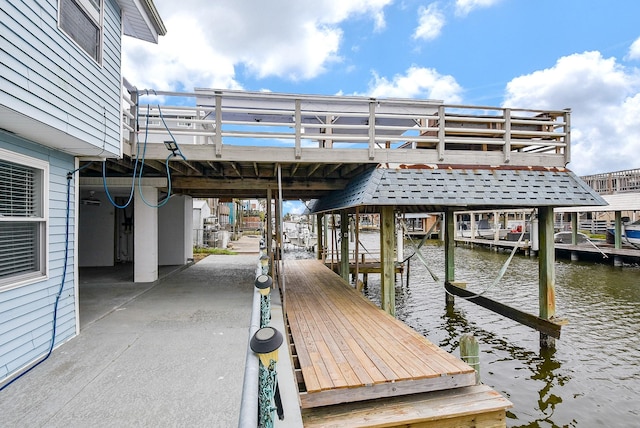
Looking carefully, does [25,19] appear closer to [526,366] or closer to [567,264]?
[526,366]

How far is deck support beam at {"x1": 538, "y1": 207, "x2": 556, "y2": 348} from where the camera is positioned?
261 inches

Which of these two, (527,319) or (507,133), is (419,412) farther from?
(507,133)

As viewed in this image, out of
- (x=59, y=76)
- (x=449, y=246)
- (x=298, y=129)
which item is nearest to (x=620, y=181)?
(x=449, y=246)

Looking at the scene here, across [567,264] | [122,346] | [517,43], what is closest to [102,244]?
[122,346]

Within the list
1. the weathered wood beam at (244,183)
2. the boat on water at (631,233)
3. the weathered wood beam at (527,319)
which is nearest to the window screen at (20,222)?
the weathered wood beam at (244,183)

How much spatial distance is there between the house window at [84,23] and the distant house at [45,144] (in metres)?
0.01

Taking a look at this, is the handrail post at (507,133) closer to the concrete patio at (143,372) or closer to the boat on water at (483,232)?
the concrete patio at (143,372)

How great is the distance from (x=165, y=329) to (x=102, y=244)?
7407mm

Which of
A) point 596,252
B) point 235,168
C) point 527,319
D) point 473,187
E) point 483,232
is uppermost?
point 235,168

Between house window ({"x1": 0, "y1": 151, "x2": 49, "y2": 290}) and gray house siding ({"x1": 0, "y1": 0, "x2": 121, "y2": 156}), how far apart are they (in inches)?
18.8

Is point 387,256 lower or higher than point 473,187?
lower

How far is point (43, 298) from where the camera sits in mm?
3799

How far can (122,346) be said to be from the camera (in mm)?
3992

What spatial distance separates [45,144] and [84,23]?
1.68 metres
